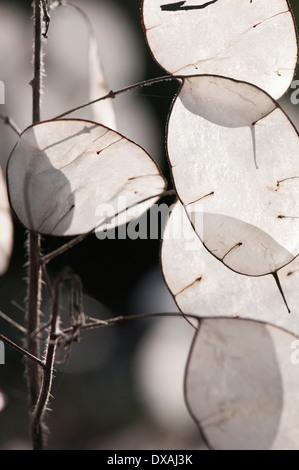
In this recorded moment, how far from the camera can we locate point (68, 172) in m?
0.32

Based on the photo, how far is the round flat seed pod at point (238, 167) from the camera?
12.2 inches

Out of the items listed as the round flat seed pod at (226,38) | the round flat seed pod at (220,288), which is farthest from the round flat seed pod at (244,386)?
the round flat seed pod at (226,38)

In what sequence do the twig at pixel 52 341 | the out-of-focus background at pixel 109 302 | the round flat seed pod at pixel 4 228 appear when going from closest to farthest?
the twig at pixel 52 341 → the round flat seed pod at pixel 4 228 → the out-of-focus background at pixel 109 302

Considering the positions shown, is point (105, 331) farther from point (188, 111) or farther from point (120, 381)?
point (188, 111)

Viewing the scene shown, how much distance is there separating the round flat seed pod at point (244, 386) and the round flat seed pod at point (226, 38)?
15 centimetres

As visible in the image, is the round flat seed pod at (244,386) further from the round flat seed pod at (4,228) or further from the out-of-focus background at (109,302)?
the out-of-focus background at (109,302)

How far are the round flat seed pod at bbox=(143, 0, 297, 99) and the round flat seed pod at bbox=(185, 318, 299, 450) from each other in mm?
145

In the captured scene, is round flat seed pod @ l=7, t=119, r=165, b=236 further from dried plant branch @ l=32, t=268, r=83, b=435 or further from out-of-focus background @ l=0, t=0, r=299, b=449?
out-of-focus background @ l=0, t=0, r=299, b=449

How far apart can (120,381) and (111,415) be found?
78 mm

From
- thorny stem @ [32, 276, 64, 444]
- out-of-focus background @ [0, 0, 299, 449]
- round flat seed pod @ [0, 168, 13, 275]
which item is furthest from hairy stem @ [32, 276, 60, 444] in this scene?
out-of-focus background @ [0, 0, 299, 449]

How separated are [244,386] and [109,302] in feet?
3.53

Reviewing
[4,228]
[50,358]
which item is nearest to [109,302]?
[4,228]

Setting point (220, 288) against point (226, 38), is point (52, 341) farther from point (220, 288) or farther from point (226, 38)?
point (226, 38)

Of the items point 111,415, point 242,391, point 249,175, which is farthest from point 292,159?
point 111,415
